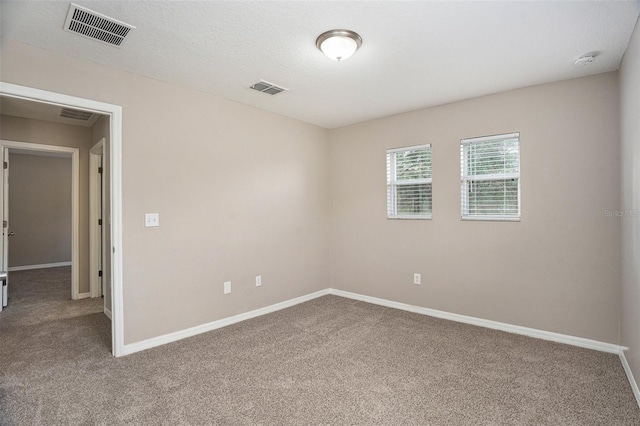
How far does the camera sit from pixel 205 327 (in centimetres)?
351

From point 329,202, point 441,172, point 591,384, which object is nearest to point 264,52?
point 441,172

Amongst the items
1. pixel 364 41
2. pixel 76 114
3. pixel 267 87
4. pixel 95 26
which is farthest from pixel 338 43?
pixel 76 114

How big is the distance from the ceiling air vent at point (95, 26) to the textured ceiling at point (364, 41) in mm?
50

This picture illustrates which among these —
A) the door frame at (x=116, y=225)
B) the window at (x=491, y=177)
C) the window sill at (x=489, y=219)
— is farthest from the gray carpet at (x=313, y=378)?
the window at (x=491, y=177)

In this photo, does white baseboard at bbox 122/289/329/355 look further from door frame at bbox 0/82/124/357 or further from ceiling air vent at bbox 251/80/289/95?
ceiling air vent at bbox 251/80/289/95

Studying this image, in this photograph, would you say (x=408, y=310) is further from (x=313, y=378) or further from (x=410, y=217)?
(x=313, y=378)

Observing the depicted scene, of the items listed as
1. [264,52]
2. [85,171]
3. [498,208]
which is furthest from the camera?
[85,171]

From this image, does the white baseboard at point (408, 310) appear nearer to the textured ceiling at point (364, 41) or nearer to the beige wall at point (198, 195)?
the beige wall at point (198, 195)

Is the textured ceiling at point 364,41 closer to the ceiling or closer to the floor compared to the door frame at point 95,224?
closer to the ceiling

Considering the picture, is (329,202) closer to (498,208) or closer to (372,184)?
(372,184)

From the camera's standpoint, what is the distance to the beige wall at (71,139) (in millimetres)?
4359

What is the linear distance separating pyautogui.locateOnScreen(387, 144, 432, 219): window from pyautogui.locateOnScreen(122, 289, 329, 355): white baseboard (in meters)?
1.77

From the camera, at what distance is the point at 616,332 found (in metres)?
2.89

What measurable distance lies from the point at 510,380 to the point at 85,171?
577 cm
